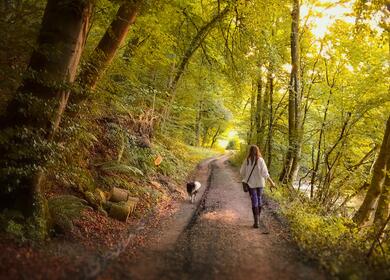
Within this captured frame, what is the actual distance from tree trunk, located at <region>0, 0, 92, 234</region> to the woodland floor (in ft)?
3.48

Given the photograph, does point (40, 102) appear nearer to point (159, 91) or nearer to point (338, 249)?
point (338, 249)

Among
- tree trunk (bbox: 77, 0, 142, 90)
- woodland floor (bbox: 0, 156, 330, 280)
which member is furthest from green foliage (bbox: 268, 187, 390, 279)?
tree trunk (bbox: 77, 0, 142, 90)

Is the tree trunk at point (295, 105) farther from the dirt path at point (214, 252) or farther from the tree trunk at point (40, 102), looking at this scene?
the tree trunk at point (40, 102)

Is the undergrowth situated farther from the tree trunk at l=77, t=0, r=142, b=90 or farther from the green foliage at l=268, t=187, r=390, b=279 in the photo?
the tree trunk at l=77, t=0, r=142, b=90

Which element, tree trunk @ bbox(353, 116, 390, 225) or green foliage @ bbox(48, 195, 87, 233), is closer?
green foliage @ bbox(48, 195, 87, 233)

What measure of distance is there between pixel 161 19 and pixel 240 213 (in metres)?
6.49

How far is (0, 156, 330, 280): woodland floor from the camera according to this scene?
198 inches

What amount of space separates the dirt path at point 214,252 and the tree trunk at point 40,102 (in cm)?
201

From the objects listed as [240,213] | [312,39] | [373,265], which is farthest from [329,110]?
[373,265]

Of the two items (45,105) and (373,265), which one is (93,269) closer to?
(45,105)

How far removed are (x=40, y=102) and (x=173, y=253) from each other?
3481 millimetres

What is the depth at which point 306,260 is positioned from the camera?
6.21 metres

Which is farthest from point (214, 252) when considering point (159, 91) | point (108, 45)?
point (159, 91)

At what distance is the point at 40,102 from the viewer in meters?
5.80
